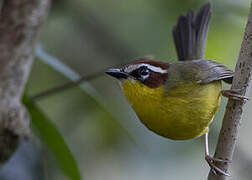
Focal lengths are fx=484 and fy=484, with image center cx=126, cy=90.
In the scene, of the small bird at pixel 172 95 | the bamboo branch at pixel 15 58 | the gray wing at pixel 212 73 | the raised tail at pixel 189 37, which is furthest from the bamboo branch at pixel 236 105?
the raised tail at pixel 189 37

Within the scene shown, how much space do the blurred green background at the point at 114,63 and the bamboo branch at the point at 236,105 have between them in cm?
150

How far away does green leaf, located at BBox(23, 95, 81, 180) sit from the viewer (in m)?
3.56

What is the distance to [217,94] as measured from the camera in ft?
11.7

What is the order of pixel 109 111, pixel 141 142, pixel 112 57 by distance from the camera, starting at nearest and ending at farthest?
pixel 109 111 → pixel 141 142 → pixel 112 57

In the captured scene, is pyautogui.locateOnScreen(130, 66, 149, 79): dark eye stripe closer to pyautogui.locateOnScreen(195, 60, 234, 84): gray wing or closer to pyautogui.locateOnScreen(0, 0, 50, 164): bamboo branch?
pyautogui.locateOnScreen(195, 60, 234, 84): gray wing

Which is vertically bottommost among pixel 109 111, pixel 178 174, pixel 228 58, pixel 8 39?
pixel 178 174

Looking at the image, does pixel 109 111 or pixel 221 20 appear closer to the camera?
pixel 109 111

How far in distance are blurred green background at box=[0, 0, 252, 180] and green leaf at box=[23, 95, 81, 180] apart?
2.17ft

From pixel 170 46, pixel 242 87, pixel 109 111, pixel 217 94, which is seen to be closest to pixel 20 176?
pixel 109 111

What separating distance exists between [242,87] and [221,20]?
2.24m

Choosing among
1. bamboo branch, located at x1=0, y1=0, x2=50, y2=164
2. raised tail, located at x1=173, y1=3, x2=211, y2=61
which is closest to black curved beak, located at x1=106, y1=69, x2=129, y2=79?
bamboo branch, located at x1=0, y1=0, x2=50, y2=164

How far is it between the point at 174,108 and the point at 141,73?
0.34m

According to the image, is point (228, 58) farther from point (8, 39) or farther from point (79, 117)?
point (8, 39)

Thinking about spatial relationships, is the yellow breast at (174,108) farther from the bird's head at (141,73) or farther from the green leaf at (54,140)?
the green leaf at (54,140)
